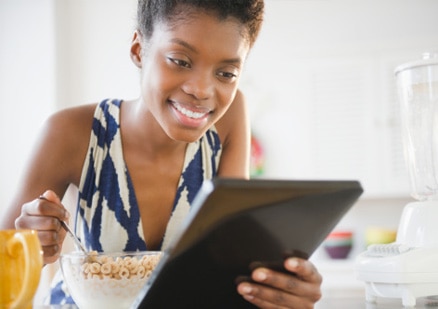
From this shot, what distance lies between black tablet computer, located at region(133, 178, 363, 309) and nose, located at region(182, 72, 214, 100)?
1.37ft

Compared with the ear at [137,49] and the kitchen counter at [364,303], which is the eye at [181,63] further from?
the kitchen counter at [364,303]

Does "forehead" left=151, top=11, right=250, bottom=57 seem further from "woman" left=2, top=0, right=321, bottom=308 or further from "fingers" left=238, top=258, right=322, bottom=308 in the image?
"fingers" left=238, top=258, right=322, bottom=308

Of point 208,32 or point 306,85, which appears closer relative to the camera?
point 208,32

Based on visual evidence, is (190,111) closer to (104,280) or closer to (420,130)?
(104,280)

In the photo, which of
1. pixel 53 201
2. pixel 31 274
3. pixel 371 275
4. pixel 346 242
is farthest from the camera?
pixel 346 242

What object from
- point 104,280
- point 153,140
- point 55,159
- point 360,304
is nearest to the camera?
point 104,280

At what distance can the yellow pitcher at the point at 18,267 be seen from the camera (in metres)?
0.67

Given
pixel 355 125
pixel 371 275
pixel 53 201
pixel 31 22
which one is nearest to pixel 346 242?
pixel 355 125

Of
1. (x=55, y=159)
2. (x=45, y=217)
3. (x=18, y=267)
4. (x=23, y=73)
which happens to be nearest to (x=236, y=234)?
(x=18, y=267)

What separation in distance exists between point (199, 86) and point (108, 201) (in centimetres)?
41

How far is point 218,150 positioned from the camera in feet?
4.96

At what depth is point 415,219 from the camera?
1.13 metres

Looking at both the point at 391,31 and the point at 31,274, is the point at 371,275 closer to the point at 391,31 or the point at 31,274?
the point at 31,274

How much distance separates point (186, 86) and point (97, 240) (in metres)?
0.46
